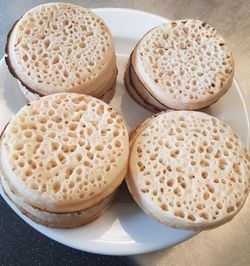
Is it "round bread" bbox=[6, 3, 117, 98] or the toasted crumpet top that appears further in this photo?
"round bread" bbox=[6, 3, 117, 98]

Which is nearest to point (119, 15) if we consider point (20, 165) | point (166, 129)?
point (166, 129)

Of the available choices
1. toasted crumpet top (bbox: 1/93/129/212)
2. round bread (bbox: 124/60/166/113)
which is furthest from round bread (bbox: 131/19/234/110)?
toasted crumpet top (bbox: 1/93/129/212)

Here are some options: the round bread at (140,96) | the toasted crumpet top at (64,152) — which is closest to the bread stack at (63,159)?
the toasted crumpet top at (64,152)

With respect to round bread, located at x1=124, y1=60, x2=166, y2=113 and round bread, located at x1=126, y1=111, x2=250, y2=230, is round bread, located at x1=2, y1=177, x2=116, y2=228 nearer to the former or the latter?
round bread, located at x1=126, y1=111, x2=250, y2=230

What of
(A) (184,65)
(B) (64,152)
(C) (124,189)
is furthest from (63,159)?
→ (A) (184,65)

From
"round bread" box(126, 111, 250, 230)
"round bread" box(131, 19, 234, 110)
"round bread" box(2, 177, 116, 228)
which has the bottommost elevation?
"round bread" box(2, 177, 116, 228)

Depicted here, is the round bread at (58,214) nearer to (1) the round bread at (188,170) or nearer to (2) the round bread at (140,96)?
(1) the round bread at (188,170)

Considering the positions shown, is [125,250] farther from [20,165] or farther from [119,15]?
[119,15]
